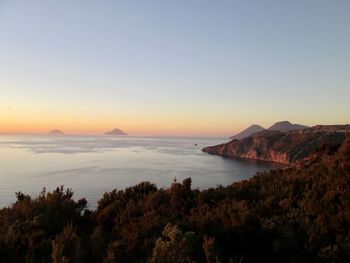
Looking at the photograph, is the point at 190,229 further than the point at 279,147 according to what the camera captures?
No

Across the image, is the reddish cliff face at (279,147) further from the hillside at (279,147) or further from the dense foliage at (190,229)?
the dense foliage at (190,229)

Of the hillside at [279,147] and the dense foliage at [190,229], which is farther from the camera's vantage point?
the hillside at [279,147]

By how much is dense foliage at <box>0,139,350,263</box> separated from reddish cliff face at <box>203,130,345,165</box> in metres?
88.8

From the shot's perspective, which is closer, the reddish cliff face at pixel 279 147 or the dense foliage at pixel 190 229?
the dense foliage at pixel 190 229

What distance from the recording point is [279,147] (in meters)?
114

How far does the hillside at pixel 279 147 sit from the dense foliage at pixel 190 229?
8879 centimetres

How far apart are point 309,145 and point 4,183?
83556 millimetres

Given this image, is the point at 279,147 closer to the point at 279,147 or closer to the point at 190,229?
the point at 279,147

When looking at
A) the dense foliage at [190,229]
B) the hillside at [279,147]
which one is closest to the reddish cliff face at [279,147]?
the hillside at [279,147]

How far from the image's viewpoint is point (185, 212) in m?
10.1

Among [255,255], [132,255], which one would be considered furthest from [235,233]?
[132,255]

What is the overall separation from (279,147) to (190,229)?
110792 mm

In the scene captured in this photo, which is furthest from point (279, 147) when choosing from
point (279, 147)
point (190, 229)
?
point (190, 229)

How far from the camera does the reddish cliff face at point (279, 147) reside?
100713 mm
